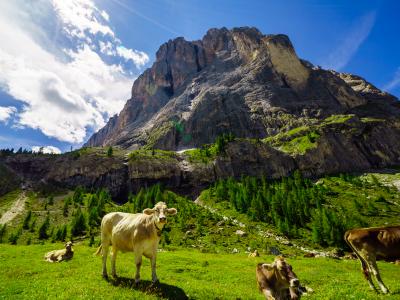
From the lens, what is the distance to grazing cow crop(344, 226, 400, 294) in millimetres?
17234

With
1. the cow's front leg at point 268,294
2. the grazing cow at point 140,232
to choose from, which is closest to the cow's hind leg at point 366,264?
the cow's front leg at point 268,294

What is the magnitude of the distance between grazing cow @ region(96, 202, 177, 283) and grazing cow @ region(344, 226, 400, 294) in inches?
474

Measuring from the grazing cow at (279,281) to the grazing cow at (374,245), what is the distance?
7.00 meters

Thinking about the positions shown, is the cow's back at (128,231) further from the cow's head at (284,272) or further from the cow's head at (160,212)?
the cow's head at (284,272)

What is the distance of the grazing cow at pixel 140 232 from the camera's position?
15.4 metres

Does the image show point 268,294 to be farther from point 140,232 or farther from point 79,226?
point 79,226

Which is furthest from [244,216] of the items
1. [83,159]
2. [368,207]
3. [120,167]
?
[83,159]

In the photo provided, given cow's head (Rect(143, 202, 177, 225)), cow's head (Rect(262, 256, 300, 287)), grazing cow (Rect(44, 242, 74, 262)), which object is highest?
cow's head (Rect(143, 202, 177, 225))

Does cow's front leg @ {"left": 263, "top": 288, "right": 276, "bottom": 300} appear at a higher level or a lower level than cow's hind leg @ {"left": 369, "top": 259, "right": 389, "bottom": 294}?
lower

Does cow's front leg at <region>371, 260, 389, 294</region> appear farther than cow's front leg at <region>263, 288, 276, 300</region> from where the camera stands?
Yes

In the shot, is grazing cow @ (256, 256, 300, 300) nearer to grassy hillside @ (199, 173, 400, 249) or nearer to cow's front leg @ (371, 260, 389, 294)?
cow's front leg @ (371, 260, 389, 294)

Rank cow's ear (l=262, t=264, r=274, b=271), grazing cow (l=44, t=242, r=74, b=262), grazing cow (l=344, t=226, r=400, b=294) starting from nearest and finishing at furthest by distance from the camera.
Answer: cow's ear (l=262, t=264, r=274, b=271) → grazing cow (l=344, t=226, r=400, b=294) → grazing cow (l=44, t=242, r=74, b=262)

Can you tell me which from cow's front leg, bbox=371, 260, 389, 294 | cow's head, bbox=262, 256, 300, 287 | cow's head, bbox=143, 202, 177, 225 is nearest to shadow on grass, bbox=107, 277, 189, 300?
cow's head, bbox=143, 202, 177, 225

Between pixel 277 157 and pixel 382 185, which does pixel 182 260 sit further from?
pixel 277 157
